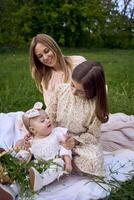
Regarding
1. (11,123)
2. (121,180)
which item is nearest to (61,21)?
(11,123)

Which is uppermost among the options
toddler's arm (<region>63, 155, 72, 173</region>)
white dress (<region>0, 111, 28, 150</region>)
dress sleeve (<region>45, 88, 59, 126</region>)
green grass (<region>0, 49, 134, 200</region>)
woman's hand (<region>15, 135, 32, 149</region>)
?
dress sleeve (<region>45, 88, 59, 126</region>)

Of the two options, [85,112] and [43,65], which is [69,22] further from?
[85,112]

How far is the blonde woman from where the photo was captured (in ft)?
16.1

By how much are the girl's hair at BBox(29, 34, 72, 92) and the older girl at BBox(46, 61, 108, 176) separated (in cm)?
63

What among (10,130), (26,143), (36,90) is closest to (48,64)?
(10,130)

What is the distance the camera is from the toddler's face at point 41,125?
4066mm

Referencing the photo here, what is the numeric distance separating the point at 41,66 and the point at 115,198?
1.50m

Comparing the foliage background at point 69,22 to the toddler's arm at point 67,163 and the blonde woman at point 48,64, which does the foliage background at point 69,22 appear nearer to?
the blonde woman at point 48,64

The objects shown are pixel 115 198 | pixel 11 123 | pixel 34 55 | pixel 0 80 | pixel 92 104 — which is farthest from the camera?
pixel 0 80

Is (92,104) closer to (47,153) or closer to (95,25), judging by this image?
(47,153)

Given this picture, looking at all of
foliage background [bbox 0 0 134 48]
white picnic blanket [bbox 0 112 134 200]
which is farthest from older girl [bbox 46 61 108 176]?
foliage background [bbox 0 0 134 48]

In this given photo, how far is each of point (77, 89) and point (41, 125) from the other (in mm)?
340

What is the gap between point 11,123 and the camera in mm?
5273

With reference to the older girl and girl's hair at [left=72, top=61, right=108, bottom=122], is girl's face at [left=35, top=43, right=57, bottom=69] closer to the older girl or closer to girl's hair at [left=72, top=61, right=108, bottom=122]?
the older girl
